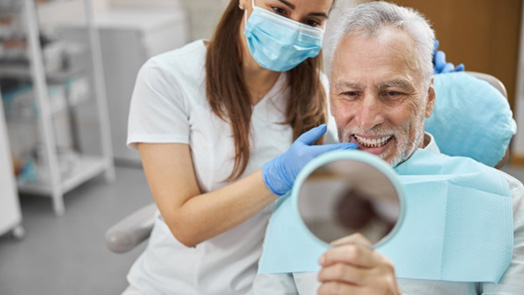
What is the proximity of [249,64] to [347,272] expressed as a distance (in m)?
0.84

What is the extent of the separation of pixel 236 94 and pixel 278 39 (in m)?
0.19

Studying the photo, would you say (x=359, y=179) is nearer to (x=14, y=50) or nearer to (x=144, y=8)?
(x=14, y=50)

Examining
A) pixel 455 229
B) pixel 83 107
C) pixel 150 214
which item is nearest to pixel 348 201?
pixel 455 229

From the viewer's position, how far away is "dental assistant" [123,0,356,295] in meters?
1.34

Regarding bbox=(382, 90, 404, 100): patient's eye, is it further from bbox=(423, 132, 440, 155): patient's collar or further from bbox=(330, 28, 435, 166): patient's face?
bbox=(423, 132, 440, 155): patient's collar

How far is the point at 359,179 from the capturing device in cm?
69

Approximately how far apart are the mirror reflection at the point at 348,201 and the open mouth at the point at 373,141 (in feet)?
1.43

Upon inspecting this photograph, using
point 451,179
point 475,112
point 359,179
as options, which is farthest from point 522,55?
point 359,179

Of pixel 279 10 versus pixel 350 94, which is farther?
pixel 279 10

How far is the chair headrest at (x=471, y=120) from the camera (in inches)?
54.3

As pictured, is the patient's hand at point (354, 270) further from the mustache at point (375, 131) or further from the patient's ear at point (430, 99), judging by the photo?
the patient's ear at point (430, 99)

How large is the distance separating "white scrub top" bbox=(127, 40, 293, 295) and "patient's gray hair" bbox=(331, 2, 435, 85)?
1.19ft

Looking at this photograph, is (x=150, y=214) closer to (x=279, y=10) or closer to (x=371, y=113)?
(x=279, y=10)

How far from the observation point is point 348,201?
0.71 metres
